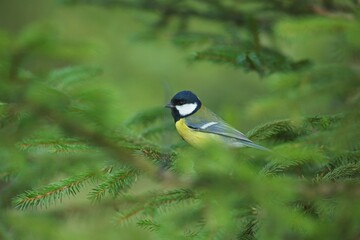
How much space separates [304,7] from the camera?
3002 millimetres

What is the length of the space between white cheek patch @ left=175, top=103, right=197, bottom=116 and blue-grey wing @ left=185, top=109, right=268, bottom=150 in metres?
0.06

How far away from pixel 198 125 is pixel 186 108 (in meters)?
0.21

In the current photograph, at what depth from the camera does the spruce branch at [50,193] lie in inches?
67.7

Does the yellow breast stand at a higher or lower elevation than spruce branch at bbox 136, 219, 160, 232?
lower

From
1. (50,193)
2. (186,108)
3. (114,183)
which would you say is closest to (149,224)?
(114,183)

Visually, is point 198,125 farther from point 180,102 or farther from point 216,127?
point 180,102

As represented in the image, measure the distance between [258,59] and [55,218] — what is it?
1.22 metres

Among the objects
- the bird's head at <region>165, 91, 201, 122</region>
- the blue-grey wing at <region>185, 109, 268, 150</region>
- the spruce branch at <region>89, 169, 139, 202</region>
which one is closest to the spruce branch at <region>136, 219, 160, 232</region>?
the spruce branch at <region>89, 169, 139, 202</region>

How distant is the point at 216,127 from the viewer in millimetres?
2715

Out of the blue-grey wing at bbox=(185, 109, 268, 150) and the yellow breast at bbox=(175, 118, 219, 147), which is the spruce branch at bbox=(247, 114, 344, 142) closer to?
the blue-grey wing at bbox=(185, 109, 268, 150)

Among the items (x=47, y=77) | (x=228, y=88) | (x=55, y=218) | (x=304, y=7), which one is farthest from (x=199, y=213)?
(x=228, y=88)

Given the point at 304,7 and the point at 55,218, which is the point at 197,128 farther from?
the point at 55,218

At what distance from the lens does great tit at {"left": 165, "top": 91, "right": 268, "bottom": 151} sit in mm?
2412

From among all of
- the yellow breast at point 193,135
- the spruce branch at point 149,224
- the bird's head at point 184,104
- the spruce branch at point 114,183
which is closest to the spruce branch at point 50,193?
the spruce branch at point 114,183
